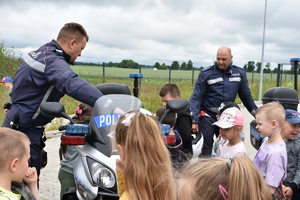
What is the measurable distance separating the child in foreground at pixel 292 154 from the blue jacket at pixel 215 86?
145 centimetres

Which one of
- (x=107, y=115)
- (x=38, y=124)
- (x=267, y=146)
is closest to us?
(x=107, y=115)

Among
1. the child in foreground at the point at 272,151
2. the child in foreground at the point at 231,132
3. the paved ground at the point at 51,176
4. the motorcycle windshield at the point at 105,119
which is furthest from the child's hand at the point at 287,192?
the paved ground at the point at 51,176

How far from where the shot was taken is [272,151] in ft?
9.95

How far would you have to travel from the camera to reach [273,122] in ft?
10.4

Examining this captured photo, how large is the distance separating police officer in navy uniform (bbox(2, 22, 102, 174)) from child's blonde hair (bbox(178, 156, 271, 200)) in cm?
166

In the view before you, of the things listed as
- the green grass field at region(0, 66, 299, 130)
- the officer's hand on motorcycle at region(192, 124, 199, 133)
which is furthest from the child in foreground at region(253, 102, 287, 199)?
the green grass field at region(0, 66, 299, 130)

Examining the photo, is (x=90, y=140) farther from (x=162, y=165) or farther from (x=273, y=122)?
(x=273, y=122)

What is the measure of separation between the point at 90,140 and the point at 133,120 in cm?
94

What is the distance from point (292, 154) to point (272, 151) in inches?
20.1

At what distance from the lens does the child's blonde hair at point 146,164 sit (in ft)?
6.40

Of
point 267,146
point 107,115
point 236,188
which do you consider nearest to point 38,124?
point 107,115

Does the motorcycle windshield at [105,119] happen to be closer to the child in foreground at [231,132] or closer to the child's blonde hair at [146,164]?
the child's blonde hair at [146,164]

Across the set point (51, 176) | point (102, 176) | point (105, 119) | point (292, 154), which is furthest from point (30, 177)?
point (51, 176)

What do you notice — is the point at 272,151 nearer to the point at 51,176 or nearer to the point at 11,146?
the point at 11,146
